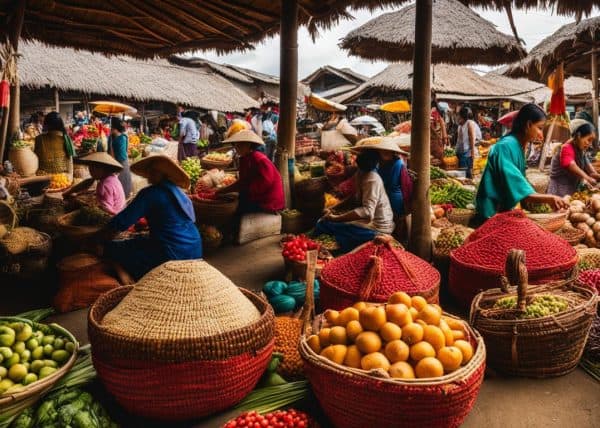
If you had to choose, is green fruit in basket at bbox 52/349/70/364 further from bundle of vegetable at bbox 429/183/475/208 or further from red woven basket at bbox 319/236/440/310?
bundle of vegetable at bbox 429/183/475/208

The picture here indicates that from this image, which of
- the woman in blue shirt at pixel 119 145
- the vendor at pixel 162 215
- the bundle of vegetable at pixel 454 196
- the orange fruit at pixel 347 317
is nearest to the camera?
the orange fruit at pixel 347 317

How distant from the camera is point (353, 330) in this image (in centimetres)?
233

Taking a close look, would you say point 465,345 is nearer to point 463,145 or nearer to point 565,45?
point 463,145

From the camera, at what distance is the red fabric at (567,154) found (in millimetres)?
5562

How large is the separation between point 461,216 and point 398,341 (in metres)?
4.35

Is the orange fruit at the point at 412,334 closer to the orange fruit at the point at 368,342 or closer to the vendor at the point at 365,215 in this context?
the orange fruit at the point at 368,342

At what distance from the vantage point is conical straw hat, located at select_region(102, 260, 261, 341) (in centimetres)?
234

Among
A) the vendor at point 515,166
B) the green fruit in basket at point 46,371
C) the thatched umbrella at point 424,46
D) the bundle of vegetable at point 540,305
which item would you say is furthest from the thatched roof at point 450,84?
the green fruit in basket at point 46,371

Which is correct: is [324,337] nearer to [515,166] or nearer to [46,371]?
[46,371]

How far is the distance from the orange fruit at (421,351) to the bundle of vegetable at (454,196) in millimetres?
4764

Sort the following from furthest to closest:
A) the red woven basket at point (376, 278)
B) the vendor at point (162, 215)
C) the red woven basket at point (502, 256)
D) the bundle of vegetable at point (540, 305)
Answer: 1. the vendor at point (162, 215)
2. the red woven basket at point (502, 256)
3. the red woven basket at point (376, 278)
4. the bundle of vegetable at point (540, 305)

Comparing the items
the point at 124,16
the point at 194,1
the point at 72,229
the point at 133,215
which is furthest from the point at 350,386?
the point at 124,16

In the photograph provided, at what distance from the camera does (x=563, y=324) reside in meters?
2.70

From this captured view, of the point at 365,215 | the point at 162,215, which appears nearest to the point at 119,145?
the point at 162,215
